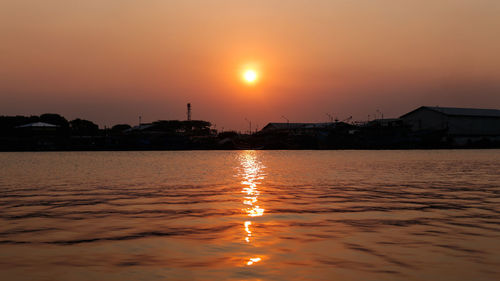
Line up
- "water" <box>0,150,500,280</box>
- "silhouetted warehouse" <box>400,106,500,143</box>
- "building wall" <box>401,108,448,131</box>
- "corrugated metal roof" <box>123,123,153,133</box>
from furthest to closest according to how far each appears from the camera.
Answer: "corrugated metal roof" <box>123,123,153,133</box> → "building wall" <box>401,108,448,131</box> → "silhouetted warehouse" <box>400,106,500,143</box> → "water" <box>0,150,500,280</box>

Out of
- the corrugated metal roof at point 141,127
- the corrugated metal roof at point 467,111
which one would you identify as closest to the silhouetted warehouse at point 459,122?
the corrugated metal roof at point 467,111

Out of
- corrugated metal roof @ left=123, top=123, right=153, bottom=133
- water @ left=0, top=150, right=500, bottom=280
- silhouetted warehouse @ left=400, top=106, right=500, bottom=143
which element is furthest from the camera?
corrugated metal roof @ left=123, top=123, right=153, bottom=133

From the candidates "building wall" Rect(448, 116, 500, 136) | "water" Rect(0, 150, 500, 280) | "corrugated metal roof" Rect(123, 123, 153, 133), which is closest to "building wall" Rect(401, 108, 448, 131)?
"building wall" Rect(448, 116, 500, 136)

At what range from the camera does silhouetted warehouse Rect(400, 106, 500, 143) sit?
112312 mm

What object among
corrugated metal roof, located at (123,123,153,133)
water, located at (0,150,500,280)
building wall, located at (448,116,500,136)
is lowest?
water, located at (0,150,500,280)

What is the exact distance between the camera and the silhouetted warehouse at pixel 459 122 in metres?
112

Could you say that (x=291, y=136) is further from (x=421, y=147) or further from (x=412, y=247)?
(x=412, y=247)

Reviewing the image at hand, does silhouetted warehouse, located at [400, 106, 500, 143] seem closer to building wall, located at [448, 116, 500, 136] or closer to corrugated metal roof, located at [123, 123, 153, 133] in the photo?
building wall, located at [448, 116, 500, 136]

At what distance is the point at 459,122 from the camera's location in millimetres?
113750

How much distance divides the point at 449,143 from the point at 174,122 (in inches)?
3011

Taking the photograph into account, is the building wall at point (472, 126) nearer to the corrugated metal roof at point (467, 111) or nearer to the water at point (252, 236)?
the corrugated metal roof at point (467, 111)

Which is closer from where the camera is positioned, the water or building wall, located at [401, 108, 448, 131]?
the water

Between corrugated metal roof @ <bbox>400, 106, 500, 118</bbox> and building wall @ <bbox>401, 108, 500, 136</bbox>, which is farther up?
corrugated metal roof @ <bbox>400, 106, 500, 118</bbox>

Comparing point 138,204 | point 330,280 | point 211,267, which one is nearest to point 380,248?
point 330,280
